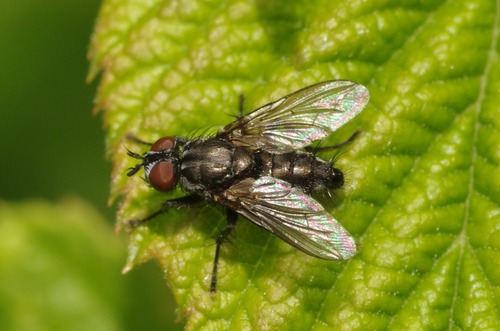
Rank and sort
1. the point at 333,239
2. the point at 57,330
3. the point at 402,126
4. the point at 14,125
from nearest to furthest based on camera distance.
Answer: the point at 333,239 → the point at 402,126 → the point at 57,330 → the point at 14,125

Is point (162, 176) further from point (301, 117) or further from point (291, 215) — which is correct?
point (301, 117)

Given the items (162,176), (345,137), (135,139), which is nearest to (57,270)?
(135,139)

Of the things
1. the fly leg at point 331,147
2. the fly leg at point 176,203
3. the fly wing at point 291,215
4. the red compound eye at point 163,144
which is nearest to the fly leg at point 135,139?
the red compound eye at point 163,144

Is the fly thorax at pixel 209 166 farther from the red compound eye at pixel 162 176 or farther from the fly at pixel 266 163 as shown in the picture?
the red compound eye at pixel 162 176

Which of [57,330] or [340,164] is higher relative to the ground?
[340,164]

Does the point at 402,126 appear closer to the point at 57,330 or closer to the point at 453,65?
the point at 453,65

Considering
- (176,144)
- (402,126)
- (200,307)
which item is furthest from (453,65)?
(200,307)
